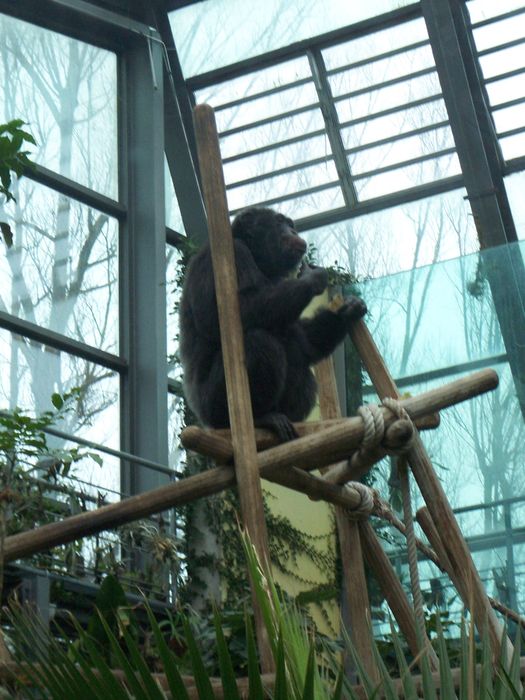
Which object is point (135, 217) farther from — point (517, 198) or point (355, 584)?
point (355, 584)

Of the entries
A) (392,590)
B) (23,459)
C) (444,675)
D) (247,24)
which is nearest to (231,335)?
(392,590)

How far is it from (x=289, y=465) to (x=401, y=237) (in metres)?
6.26

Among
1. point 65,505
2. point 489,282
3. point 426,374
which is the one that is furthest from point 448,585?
point 65,505

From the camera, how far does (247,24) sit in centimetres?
956

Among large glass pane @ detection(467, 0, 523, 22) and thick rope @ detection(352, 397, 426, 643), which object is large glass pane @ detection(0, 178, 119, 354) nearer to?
large glass pane @ detection(467, 0, 523, 22)

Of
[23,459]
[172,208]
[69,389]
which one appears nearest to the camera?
[23,459]

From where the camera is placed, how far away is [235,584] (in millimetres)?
7617

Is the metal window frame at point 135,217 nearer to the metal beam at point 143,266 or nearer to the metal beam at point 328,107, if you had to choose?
the metal beam at point 143,266

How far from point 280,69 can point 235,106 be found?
0.50m

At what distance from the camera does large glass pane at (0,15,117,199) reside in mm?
8531

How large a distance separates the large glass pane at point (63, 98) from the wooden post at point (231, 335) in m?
5.13

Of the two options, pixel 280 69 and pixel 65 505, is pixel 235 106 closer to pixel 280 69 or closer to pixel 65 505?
pixel 280 69

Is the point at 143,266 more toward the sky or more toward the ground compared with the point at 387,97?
more toward the ground

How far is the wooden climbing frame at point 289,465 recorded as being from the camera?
3223mm
